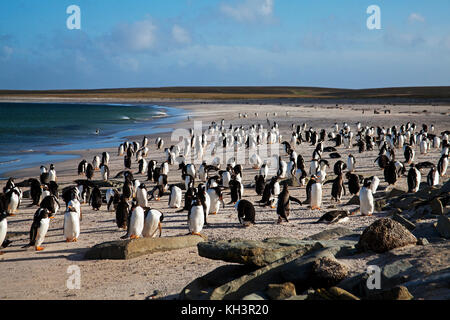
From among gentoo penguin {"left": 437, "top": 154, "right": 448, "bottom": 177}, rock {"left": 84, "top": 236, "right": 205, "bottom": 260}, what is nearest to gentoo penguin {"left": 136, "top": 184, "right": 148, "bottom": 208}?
rock {"left": 84, "top": 236, "right": 205, "bottom": 260}

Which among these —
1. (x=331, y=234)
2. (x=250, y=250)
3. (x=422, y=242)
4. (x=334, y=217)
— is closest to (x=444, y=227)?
(x=422, y=242)

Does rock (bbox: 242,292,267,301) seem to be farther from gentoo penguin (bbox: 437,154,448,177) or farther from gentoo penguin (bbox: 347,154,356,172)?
gentoo penguin (bbox: 347,154,356,172)

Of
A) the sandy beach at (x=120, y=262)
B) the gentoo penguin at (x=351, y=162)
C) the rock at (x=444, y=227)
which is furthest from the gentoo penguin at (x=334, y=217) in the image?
the gentoo penguin at (x=351, y=162)

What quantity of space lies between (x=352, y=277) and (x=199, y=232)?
13.9 feet

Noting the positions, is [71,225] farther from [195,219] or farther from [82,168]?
[82,168]

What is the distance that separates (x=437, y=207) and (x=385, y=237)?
3.13 metres

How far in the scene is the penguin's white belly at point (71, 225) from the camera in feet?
29.7

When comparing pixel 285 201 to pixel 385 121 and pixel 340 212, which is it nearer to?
pixel 340 212

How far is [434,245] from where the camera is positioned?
6457 millimetres

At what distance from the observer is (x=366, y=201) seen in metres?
10.3

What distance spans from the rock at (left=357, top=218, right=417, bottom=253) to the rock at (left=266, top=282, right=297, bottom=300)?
1.78 m

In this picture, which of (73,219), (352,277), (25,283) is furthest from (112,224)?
(352,277)

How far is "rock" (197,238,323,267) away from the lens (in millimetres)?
6242
